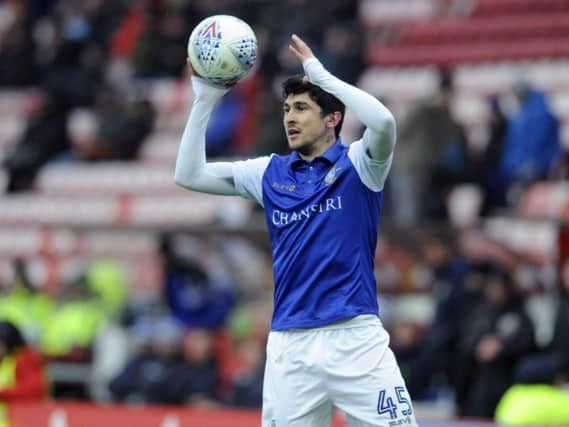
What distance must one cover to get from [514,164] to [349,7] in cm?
420

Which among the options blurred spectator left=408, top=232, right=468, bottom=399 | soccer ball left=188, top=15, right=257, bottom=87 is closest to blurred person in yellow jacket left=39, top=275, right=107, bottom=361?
blurred spectator left=408, top=232, right=468, bottom=399

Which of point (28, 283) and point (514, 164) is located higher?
point (514, 164)

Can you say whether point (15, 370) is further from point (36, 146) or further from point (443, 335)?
point (36, 146)

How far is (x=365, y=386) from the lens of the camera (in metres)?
5.95

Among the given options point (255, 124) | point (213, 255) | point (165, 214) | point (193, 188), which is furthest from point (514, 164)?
point (193, 188)

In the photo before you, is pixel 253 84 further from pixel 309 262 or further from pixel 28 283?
pixel 309 262

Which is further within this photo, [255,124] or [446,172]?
[255,124]

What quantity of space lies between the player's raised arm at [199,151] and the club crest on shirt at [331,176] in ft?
1.78

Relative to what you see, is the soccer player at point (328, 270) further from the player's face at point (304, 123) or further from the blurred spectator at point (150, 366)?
the blurred spectator at point (150, 366)

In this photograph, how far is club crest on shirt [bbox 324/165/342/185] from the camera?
6086mm

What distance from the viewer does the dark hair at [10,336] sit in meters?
9.75

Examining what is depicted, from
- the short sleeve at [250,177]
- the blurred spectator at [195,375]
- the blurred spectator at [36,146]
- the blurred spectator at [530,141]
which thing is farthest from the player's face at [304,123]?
the blurred spectator at [36,146]

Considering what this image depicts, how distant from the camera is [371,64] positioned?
1680 cm

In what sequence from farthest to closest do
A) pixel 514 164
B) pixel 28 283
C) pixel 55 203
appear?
pixel 55 203
pixel 28 283
pixel 514 164
